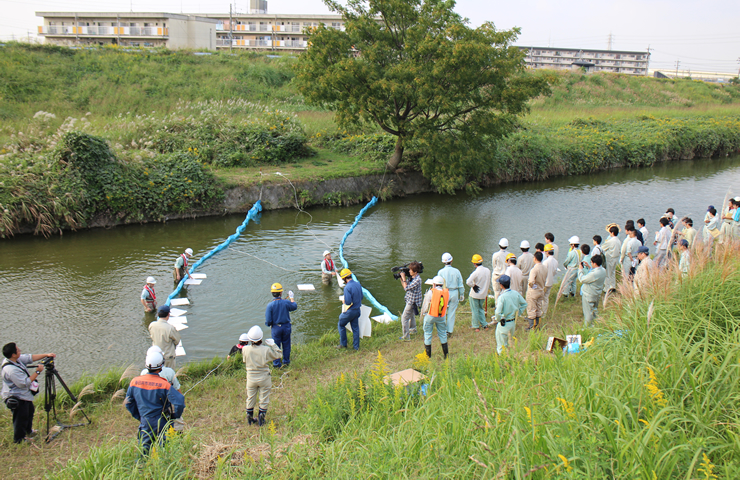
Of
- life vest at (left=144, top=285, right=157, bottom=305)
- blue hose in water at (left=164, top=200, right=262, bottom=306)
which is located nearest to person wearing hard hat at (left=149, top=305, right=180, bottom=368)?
life vest at (left=144, top=285, right=157, bottom=305)

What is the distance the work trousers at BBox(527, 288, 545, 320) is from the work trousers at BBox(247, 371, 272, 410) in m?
5.36

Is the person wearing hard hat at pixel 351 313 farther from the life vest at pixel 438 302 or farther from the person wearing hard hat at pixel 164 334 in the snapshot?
the person wearing hard hat at pixel 164 334

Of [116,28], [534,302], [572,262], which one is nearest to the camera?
[534,302]

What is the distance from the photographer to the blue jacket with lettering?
19.2 ft

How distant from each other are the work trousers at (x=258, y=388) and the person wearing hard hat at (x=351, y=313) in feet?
8.28

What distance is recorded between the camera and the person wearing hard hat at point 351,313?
9188 mm

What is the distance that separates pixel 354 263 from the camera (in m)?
15.0

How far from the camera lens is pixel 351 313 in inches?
363

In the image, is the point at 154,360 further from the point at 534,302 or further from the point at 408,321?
the point at 534,302

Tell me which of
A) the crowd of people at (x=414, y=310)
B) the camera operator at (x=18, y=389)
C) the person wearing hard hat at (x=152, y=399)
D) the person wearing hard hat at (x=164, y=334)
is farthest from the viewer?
the person wearing hard hat at (x=164, y=334)

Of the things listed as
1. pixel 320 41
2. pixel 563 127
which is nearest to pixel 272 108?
pixel 320 41

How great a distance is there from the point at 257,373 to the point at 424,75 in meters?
17.1

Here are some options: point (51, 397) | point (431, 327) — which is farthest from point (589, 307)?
point (51, 397)

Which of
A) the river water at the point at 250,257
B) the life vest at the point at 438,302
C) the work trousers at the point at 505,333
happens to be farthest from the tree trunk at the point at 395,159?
the work trousers at the point at 505,333
